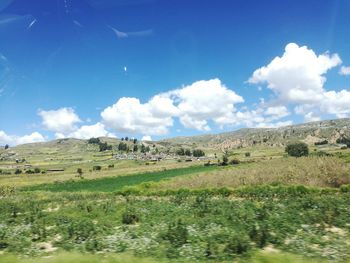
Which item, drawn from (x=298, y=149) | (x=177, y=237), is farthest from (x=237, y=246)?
(x=298, y=149)

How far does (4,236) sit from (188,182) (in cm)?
3546

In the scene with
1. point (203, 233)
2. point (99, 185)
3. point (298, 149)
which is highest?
point (298, 149)

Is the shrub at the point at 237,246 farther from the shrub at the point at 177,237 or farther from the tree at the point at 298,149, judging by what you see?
the tree at the point at 298,149

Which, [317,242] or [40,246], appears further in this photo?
[40,246]

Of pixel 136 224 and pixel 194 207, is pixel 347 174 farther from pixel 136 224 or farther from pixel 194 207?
pixel 136 224

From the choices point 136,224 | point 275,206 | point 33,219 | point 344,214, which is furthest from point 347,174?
Answer: point 33,219

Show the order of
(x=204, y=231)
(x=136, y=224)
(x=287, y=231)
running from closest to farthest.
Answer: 1. (x=287, y=231)
2. (x=204, y=231)
3. (x=136, y=224)

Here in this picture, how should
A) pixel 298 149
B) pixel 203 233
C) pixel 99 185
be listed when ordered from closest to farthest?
pixel 203 233, pixel 99 185, pixel 298 149

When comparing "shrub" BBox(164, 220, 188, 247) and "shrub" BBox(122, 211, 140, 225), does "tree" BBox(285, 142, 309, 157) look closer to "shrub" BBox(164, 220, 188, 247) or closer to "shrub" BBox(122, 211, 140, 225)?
"shrub" BBox(122, 211, 140, 225)

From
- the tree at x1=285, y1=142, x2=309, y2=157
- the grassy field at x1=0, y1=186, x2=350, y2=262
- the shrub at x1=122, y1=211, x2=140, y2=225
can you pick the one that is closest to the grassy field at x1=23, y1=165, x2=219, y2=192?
the shrub at x1=122, y1=211, x2=140, y2=225

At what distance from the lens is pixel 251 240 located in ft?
55.0

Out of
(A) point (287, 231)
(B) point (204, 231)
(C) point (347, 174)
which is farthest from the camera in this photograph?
(C) point (347, 174)

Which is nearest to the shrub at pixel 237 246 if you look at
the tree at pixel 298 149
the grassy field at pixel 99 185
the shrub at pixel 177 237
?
the shrub at pixel 177 237

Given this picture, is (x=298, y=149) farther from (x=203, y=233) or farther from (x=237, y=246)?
(x=237, y=246)
